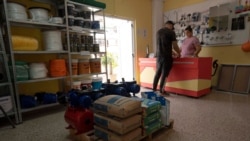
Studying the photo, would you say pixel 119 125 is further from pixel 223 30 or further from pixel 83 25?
pixel 223 30

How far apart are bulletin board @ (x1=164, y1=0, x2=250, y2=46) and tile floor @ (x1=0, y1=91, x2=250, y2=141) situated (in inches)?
64.1

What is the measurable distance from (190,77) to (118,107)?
2372mm

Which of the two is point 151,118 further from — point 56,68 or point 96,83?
point 56,68

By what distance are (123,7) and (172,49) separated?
1775 millimetres

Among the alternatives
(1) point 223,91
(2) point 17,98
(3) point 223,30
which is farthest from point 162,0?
(2) point 17,98

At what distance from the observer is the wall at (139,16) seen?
13.6 ft

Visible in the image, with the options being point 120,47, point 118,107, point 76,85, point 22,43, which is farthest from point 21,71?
point 120,47

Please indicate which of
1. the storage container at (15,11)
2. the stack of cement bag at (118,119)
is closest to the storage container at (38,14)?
the storage container at (15,11)

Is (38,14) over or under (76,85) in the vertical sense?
over

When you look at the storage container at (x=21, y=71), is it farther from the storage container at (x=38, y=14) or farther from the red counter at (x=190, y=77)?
the red counter at (x=190, y=77)

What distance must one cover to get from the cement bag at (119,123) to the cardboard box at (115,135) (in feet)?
0.15

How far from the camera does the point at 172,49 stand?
358 cm

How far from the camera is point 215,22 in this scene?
3885 mm

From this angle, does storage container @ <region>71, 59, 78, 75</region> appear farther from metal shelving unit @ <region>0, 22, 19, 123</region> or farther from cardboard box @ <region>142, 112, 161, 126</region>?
cardboard box @ <region>142, 112, 161, 126</region>
